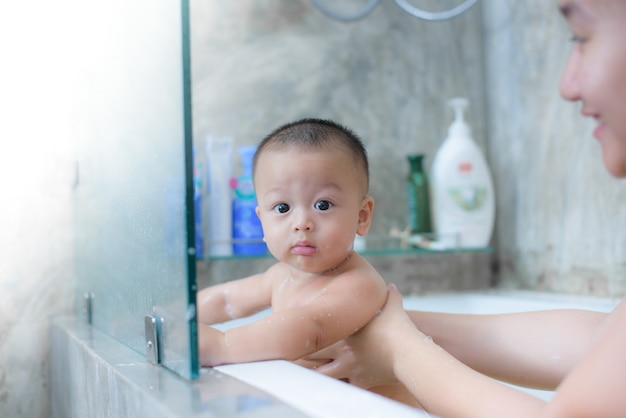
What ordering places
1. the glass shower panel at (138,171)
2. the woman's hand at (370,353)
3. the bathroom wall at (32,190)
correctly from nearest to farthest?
the glass shower panel at (138,171), the woman's hand at (370,353), the bathroom wall at (32,190)

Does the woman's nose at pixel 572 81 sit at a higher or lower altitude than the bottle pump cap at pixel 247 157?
higher

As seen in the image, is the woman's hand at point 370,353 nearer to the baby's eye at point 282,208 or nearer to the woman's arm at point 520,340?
the woman's arm at point 520,340

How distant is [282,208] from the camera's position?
1012 millimetres

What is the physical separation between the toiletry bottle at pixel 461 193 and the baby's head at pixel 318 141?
Result: 769 millimetres

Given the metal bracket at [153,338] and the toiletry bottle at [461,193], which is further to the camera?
the toiletry bottle at [461,193]

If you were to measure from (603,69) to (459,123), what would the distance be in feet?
4.37

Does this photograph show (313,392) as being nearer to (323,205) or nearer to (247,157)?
(323,205)

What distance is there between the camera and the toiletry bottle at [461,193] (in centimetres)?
179

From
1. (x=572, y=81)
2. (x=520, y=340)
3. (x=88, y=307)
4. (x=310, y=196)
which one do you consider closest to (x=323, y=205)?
(x=310, y=196)

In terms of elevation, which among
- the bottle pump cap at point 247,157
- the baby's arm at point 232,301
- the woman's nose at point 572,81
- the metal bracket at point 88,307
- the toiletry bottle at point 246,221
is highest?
the woman's nose at point 572,81

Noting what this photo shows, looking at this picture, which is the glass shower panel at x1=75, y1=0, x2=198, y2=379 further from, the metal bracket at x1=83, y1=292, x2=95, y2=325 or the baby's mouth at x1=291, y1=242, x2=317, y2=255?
the baby's mouth at x1=291, y1=242, x2=317, y2=255

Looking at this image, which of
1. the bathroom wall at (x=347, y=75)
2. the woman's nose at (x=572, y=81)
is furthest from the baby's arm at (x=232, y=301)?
the woman's nose at (x=572, y=81)

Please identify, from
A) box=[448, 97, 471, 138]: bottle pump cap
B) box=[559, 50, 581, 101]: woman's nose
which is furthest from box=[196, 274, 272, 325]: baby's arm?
box=[448, 97, 471, 138]: bottle pump cap

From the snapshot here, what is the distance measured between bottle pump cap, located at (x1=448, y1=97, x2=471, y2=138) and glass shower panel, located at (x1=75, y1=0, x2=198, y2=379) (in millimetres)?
997
